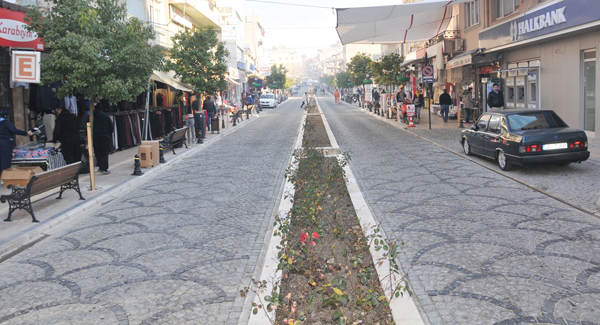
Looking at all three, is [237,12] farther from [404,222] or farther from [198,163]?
[404,222]

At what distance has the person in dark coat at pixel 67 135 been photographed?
1302cm

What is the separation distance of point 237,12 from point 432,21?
194ft

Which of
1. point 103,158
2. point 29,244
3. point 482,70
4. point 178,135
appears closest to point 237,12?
point 482,70

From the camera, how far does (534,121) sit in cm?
1231

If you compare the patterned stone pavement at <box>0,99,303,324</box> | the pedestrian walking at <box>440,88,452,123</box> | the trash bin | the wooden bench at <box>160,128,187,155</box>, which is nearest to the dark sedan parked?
the patterned stone pavement at <box>0,99,303,324</box>

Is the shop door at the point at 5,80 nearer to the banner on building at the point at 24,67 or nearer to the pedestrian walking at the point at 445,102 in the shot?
the banner on building at the point at 24,67

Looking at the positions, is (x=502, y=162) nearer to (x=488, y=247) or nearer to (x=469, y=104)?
(x=488, y=247)

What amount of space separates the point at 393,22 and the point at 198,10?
18290mm

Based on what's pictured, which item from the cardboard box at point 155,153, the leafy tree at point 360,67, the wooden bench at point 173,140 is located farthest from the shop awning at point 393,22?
the leafy tree at point 360,67

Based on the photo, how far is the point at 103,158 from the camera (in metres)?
13.8

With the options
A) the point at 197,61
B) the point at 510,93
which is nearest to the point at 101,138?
the point at 197,61

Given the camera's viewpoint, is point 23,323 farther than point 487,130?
No

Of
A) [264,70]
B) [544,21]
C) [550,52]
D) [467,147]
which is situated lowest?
[467,147]

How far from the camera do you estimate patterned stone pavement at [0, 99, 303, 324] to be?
5.07 metres
